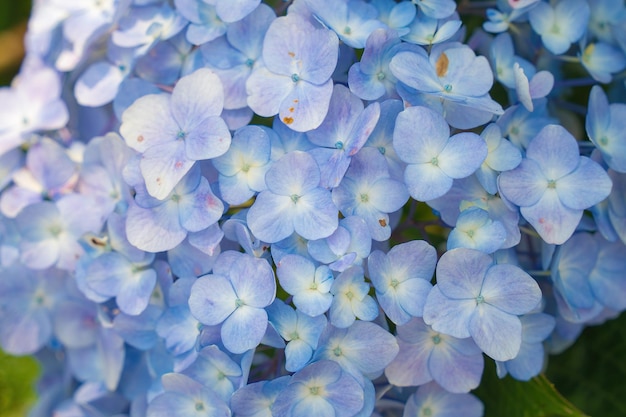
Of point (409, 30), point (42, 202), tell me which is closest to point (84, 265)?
point (42, 202)

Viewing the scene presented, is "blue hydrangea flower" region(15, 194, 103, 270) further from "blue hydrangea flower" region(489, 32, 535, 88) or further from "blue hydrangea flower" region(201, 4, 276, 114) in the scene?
"blue hydrangea flower" region(489, 32, 535, 88)

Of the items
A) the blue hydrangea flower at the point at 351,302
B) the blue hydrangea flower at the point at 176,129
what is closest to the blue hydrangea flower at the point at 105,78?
the blue hydrangea flower at the point at 176,129

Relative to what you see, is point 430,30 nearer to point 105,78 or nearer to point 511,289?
point 511,289

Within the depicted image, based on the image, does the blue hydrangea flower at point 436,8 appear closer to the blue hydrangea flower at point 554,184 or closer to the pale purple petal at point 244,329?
the blue hydrangea flower at point 554,184

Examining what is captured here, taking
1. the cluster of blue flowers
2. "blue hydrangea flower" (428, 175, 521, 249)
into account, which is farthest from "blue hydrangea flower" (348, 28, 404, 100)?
"blue hydrangea flower" (428, 175, 521, 249)

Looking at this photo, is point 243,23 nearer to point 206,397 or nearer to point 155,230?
point 155,230

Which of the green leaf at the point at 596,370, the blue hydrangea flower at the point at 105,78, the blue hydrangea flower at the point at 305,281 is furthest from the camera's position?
the green leaf at the point at 596,370
